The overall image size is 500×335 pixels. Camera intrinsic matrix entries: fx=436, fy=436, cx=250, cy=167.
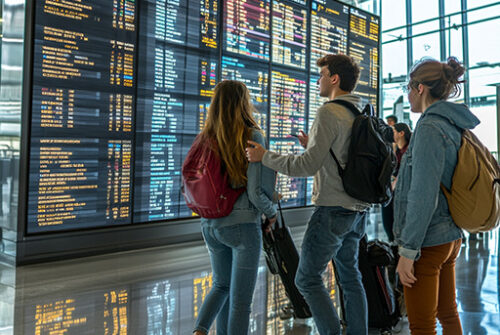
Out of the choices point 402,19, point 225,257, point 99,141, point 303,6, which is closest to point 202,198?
point 225,257

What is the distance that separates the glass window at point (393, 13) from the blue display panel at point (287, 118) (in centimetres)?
518

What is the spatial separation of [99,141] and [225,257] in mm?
3143

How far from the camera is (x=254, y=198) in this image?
192 centimetres

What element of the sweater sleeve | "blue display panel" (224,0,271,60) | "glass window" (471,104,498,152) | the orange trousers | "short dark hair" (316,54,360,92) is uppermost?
"blue display panel" (224,0,271,60)

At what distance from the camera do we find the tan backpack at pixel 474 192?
144 centimetres

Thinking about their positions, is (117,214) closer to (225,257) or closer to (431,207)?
(225,257)

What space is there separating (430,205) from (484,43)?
31.6 feet

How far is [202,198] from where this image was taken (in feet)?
6.30

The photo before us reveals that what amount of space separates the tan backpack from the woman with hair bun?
3cm

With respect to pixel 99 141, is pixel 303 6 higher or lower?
higher

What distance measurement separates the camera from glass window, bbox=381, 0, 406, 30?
1080 cm

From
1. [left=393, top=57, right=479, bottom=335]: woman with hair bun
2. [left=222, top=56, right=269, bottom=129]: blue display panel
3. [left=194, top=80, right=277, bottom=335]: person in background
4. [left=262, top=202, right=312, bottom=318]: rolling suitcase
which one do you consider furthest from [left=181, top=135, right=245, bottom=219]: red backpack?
[left=222, top=56, right=269, bottom=129]: blue display panel

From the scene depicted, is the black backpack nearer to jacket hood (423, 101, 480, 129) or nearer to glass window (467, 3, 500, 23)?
jacket hood (423, 101, 480, 129)

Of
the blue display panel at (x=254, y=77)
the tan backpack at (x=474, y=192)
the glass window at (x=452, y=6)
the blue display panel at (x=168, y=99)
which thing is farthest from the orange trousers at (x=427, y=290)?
the glass window at (x=452, y=6)
